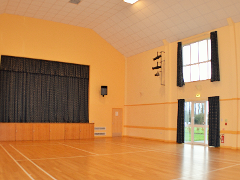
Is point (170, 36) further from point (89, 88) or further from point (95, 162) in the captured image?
point (95, 162)

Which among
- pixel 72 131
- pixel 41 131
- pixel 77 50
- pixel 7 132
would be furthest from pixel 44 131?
pixel 77 50

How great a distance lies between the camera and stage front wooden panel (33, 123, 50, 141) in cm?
1457

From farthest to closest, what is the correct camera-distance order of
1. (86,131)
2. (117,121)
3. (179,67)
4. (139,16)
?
1. (117,121)
2. (86,131)
3. (179,67)
4. (139,16)

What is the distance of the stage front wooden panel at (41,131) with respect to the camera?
1457cm

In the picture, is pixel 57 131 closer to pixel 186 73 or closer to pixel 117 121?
pixel 117 121

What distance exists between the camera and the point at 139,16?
1419 centimetres

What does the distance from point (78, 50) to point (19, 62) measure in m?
3.89

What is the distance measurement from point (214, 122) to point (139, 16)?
7.05m

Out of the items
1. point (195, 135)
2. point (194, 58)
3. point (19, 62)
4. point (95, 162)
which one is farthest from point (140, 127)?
point (95, 162)

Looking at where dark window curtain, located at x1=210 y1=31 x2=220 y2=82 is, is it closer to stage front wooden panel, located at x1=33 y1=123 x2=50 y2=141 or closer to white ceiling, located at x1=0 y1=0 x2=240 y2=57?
white ceiling, located at x1=0 y1=0 x2=240 y2=57

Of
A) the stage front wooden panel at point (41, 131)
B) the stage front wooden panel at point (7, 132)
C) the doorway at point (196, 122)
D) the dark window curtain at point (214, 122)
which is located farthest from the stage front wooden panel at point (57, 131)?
the dark window curtain at point (214, 122)

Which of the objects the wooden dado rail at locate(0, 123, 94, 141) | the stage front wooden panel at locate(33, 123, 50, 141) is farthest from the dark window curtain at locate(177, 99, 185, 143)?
the stage front wooden panel at locate(33, 123, 50, 141)

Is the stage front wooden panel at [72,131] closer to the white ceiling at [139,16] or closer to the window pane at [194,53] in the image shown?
the white ceiling at [139,16]

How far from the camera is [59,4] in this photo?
13.8 metres
